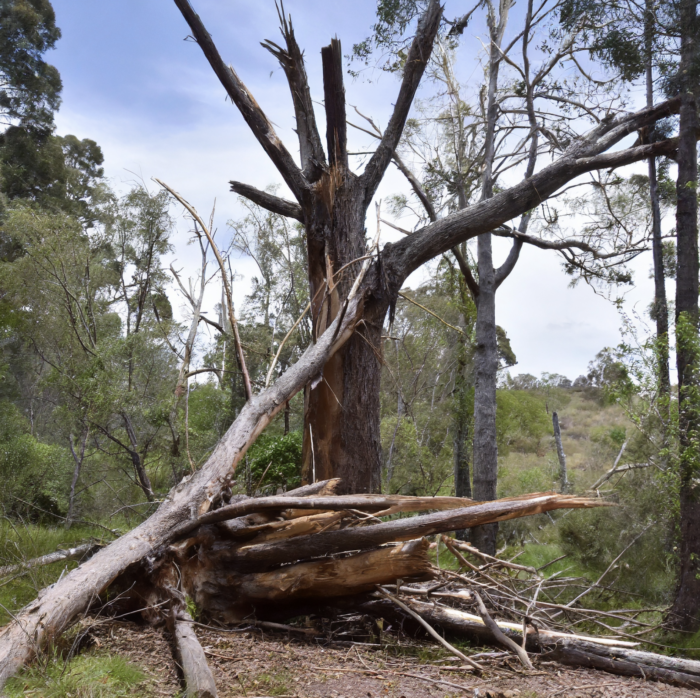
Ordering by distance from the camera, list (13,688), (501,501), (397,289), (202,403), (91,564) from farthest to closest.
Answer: (202,403), (397,289), (501,501), (91,564), (13,688)

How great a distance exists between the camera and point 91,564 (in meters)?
3.11

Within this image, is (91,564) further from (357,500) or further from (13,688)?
(357,500)

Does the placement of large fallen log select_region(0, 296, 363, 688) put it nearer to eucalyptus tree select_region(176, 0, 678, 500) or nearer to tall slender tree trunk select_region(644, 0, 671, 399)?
eucalyptus tree select_region(176, 0, 678, 500)

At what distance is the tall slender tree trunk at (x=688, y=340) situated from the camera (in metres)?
5.17

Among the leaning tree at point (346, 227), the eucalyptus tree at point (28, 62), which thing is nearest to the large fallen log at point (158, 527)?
the leaning tree at point (346, 227)

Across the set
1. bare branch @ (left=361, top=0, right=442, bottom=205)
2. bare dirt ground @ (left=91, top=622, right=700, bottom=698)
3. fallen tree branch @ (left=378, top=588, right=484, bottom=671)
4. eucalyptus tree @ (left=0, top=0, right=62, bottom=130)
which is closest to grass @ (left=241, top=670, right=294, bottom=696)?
bare dirt ground @ (left=91, top=622, right=700, bottom=698)

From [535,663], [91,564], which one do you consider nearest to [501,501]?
[535,663]

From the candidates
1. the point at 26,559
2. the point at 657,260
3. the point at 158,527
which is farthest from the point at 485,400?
the point at 26,559

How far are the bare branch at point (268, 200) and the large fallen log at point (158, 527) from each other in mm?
1555

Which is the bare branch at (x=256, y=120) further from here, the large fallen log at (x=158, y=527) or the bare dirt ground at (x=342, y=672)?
the bare dirt ground at (x=342, y=672)

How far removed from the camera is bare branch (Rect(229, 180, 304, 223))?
6.24 metres

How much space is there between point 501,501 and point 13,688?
263 cm

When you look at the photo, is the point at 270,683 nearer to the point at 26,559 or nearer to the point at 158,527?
the point at 158,527

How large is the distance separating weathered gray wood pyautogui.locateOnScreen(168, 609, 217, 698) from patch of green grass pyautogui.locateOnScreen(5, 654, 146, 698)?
21 cm
